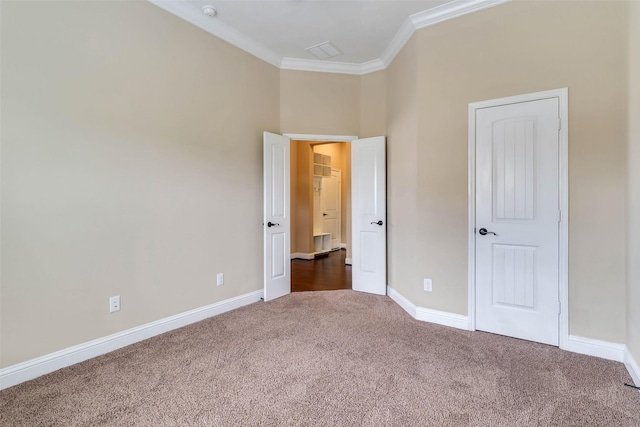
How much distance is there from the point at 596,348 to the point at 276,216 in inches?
126

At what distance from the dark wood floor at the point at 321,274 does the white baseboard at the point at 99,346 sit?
136 centimetres

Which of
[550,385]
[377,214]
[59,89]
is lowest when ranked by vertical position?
[550,385]

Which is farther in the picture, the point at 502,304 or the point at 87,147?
the point at 502,304

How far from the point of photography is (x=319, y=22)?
125 inches

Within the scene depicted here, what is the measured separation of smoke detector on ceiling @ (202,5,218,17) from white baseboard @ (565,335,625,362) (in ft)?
13.7

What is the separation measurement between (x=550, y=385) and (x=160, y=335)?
9.75 ft

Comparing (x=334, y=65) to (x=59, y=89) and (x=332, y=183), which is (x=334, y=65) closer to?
(x=59, y=89)

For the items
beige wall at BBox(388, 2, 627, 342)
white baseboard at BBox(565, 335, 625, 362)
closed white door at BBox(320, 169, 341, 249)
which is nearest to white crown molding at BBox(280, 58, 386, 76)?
beige wall at BBox(388, 2, 627, 342)

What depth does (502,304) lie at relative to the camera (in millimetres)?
2740

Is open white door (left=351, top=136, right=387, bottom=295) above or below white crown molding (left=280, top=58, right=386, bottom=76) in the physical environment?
below

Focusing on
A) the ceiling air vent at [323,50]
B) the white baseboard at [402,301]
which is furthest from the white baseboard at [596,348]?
the ceiling air vent at [323,50]

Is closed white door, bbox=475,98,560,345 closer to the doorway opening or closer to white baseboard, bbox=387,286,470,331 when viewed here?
white baseboard, bbox=387,286,470,331

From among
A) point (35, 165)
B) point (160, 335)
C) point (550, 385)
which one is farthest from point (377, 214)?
point (35, 165)

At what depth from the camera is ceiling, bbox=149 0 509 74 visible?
113 inches
